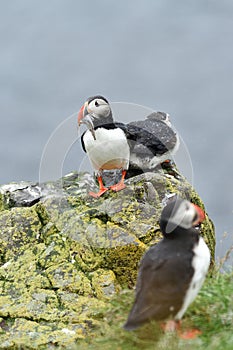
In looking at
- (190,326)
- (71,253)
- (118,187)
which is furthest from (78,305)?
(190,326)

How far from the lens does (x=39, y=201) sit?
1338 centimetres

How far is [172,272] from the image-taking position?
6797mm

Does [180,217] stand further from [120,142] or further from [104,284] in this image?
[120,142]

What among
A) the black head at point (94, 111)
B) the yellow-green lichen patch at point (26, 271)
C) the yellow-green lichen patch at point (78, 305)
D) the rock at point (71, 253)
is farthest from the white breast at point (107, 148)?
the yellow-green lichen patch at point (78, 305)

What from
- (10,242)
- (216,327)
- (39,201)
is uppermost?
(39,201)

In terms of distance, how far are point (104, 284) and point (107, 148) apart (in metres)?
2.99

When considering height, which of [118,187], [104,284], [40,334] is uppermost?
[118,187]

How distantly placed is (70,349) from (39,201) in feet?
17.6

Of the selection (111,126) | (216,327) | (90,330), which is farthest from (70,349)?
(111,126)

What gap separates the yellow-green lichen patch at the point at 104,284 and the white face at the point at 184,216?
12.5 feet

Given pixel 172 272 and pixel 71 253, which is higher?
pixel 71 253

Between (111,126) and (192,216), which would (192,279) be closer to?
(192,216)

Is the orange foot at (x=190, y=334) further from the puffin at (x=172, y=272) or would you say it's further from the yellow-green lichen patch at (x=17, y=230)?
the yellow-green lichen patch at (x=17, y=230)

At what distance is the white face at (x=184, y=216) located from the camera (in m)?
6.96
